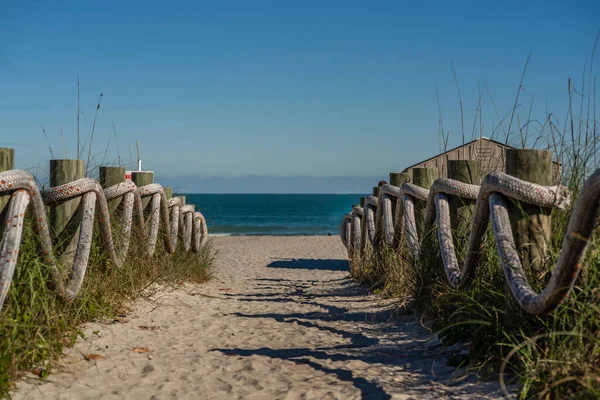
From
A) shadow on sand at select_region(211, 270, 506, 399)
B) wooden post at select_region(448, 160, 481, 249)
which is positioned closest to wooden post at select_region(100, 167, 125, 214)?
shadow on sand at select_region(211, 270, 506, 399)

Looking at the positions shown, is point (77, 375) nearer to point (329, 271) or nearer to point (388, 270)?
point (388, 270)

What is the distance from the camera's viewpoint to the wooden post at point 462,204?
5148mm

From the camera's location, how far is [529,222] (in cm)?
373

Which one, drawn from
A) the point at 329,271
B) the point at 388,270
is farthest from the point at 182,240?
the point at 329,271

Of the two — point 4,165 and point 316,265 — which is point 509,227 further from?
point 316,265

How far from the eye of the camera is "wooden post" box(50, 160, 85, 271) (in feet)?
16.5

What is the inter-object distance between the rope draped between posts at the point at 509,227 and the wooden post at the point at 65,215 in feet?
10.1

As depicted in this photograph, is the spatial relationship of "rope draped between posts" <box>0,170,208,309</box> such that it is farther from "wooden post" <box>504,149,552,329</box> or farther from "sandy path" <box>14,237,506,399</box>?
"wooden post" <box>504,149,552,329</box>

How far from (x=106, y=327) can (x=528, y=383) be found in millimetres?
3552

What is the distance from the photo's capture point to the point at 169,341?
5.22m

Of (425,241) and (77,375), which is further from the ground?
(425,241)

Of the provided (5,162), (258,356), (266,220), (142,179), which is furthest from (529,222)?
(266,220)

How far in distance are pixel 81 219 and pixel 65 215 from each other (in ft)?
0.56

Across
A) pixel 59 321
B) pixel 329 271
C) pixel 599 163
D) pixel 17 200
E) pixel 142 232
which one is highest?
pixel 599 163
